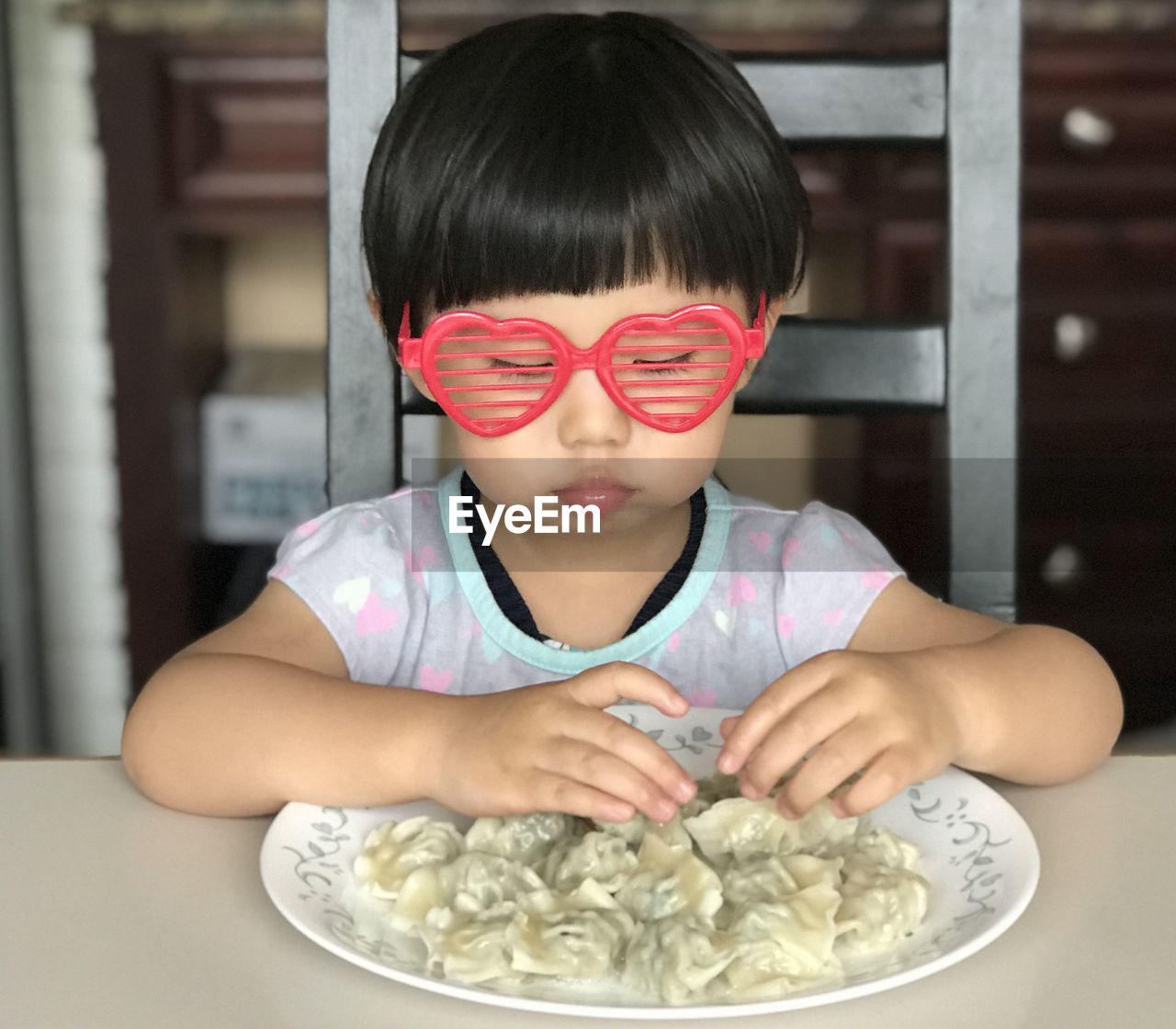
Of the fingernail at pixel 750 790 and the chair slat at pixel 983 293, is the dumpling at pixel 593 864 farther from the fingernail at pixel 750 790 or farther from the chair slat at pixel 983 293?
the chair slat at pixel 983 293

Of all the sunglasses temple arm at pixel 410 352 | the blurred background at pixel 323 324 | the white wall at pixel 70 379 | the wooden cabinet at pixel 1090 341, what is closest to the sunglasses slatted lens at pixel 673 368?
the sunglasses temple arm at pixel 410 352

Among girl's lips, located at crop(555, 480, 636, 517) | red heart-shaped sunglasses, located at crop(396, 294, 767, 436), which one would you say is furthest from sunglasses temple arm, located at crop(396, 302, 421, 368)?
girl's lips, located at crop(555, 480, 636, 517)

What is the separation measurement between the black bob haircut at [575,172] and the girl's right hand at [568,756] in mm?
272

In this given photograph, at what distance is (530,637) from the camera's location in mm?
990

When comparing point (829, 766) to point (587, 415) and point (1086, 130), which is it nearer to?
point (587, 415)

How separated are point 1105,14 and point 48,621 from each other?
2.02m

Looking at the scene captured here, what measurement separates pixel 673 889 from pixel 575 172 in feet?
1.40

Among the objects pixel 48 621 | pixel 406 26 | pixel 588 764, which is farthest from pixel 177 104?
pixel 588 764

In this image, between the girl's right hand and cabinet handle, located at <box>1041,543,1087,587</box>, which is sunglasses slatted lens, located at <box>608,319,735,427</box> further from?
cabinet handle, located at <box>1041,543,1087,587</box>

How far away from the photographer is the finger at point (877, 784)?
0.61 metres

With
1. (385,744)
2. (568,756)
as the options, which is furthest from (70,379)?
(568,756)

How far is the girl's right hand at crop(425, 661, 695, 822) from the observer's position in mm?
595

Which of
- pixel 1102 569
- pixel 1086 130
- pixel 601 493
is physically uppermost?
pixel 1086 130

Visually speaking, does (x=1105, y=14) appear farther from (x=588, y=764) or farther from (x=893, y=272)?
(x=588, y=764)
